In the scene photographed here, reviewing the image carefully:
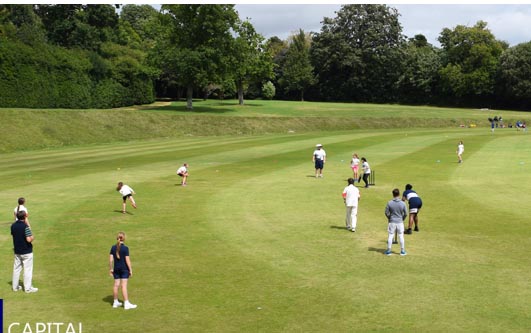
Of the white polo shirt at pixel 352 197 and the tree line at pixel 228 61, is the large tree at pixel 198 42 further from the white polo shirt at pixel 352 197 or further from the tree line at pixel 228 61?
the white polo shirt at pixel 352 197

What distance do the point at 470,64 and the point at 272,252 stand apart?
114 m

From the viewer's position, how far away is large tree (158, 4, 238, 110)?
282 feet

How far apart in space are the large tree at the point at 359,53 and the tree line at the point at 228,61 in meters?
0.25

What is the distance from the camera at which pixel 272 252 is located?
63.4 ft

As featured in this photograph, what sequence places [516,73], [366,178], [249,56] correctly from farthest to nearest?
[516,73] < [249,56] < [366,178]

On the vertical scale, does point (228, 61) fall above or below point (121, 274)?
above

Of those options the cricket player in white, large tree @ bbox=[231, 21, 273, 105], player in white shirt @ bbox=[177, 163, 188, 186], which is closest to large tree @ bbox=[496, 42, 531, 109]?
large tree @ bbox=[231, 21, 273, 105]

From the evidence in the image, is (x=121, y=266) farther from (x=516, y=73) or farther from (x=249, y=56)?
(x=516, y=73)

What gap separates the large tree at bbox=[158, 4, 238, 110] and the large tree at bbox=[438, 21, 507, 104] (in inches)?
2145

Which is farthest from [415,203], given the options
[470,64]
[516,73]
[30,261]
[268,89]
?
[268,89]

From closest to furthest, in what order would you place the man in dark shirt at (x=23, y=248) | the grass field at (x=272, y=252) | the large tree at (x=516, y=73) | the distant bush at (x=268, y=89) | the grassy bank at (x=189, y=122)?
1. the grass field at (x=272, y=252)
2. the man in dark shirt at (x=23, y=248)
3. the grassy bank at (x=189, y=122)
4. the large tree at (x=516, y=73)
5. the distant bush at (x=268, y=89)

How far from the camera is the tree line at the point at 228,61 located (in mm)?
80750

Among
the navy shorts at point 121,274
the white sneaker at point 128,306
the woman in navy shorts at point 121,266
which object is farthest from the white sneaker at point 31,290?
Answer: the white sneaker at point 128,306

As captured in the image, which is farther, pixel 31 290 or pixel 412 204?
pixel 412 204
